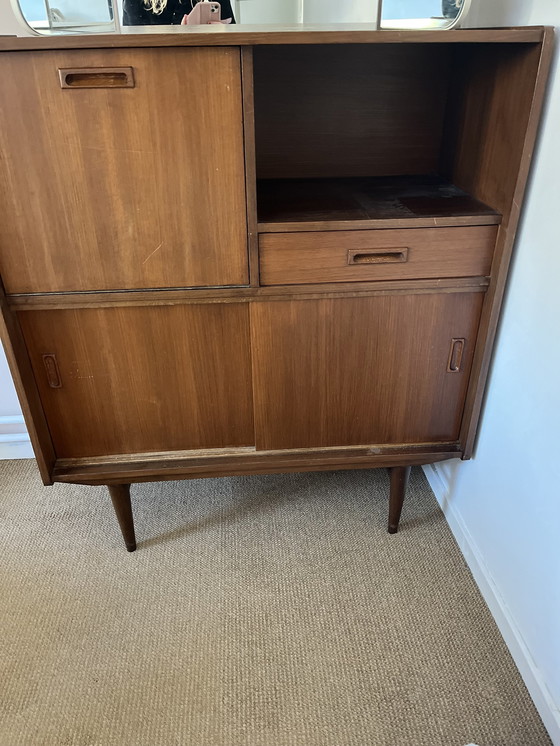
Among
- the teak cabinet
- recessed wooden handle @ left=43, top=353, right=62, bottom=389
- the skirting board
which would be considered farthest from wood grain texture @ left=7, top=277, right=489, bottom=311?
the skirting board

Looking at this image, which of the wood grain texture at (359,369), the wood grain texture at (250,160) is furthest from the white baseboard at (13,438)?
the wood grain texture at (250,160)


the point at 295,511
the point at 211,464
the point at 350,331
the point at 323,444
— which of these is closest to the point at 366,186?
the point at 350,331

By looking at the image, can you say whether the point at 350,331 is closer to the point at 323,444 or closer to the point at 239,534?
the point at 323,444

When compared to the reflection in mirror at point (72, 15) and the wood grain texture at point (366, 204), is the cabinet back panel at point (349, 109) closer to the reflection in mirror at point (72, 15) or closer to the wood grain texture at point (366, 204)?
the wood grain texture at point (366, 204)

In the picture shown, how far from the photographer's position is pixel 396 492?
4.56 feet

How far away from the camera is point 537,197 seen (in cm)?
101

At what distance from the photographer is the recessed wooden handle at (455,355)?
1181 millimetres

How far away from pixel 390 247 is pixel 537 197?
0.26 metres

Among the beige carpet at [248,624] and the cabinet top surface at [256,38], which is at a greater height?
the cabinet top surface at [256,38]

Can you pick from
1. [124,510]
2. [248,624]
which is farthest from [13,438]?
[248,624]

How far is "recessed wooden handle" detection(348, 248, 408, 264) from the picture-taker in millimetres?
1075

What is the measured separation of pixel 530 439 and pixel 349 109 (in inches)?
32.3

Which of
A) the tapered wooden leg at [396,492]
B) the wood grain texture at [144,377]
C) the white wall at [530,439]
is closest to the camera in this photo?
the white wall at [530,439]

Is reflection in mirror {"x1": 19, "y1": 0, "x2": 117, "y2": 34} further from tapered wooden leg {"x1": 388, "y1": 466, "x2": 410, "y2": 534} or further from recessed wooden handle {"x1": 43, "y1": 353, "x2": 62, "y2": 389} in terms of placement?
tapered wooden leg {"x1": 388, "y1": 466, "x2": 410, "y2": 534}
